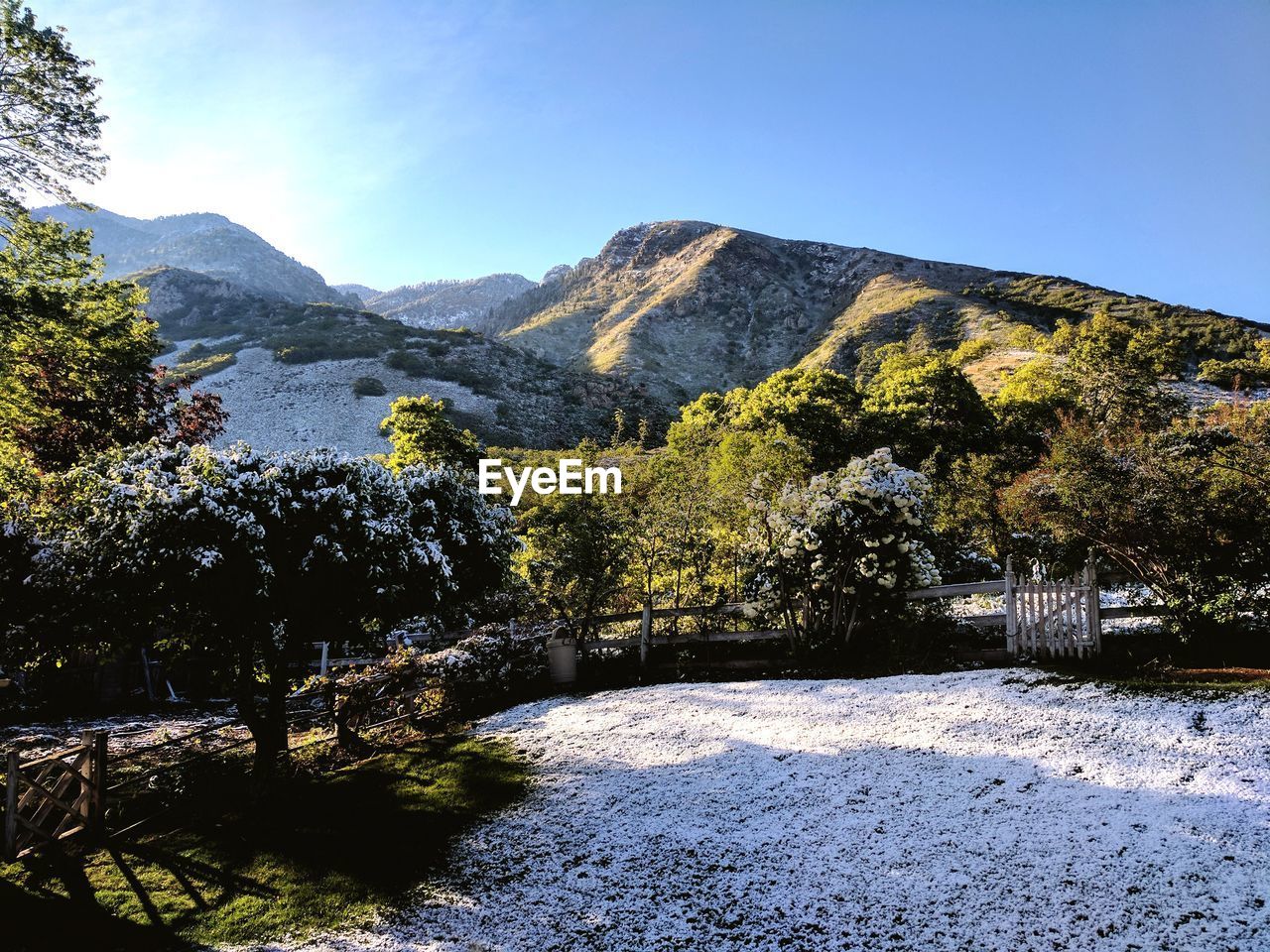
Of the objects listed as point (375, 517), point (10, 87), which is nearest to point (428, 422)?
point (10, 87)

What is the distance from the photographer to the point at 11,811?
6.94 m

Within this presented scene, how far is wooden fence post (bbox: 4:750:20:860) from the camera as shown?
693cm

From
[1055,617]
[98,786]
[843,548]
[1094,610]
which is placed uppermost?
[843,548]

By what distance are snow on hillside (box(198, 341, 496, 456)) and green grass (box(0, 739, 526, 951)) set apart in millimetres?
42659

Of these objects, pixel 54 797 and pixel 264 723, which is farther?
pixel 264 723

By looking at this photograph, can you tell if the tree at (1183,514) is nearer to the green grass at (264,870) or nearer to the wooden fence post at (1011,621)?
the wooden fence post at (1011,621)

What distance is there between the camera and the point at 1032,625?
35.6 ft

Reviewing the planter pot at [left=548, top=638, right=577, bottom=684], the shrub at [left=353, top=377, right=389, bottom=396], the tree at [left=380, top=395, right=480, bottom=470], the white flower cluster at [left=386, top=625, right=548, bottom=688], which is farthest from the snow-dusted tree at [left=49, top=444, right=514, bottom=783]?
Answer: the shrub at [left=353, top=377, right=389, bottom=396]

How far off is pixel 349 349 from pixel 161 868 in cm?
7686

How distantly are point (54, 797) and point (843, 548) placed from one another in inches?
455

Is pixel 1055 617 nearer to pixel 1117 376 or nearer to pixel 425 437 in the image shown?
pixel 425 437

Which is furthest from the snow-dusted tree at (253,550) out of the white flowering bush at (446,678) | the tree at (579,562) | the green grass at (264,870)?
the tree at (579,562)

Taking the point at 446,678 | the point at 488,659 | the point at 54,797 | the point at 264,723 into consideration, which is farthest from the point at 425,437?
the point at 54,797

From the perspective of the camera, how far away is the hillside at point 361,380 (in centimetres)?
5769
